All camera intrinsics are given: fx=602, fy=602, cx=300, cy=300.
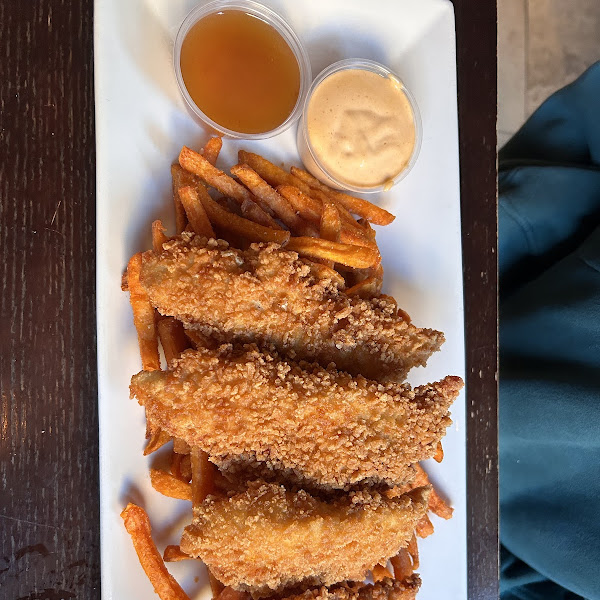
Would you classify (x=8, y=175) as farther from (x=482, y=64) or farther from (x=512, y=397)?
(x=512, y=397)

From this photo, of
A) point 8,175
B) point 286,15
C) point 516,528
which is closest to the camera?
point 8,175

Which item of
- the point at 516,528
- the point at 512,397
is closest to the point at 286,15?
the point at 512,397

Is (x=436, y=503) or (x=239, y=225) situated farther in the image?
(x=436, y=503)

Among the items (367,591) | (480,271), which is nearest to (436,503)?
(367,591)

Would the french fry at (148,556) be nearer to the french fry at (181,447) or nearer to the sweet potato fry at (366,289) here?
the french fry at (181,447)

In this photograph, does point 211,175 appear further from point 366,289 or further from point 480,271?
Answer: point 480,271
